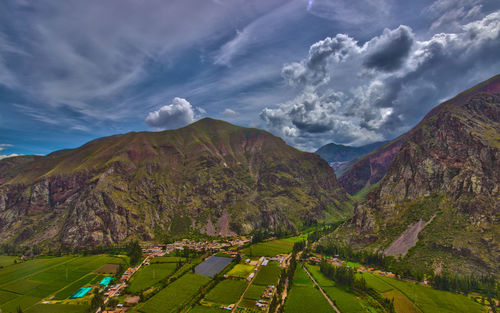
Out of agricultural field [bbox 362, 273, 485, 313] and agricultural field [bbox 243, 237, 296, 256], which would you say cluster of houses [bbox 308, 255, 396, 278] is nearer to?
agricultural field [bbox 362, 273, 485, 313]

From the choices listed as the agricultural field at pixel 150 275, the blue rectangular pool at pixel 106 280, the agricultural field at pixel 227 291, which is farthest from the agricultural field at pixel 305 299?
the blue rectangular pool at pixel 106 280

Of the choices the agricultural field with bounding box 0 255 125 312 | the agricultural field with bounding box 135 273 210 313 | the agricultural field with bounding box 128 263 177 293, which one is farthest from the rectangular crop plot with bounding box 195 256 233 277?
the agricultural field with bounding box 0 255 125 312

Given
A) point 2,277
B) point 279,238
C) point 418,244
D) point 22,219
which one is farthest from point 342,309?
point 22,219

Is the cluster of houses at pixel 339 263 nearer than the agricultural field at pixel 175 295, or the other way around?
the agricultural field at pixel 175 295

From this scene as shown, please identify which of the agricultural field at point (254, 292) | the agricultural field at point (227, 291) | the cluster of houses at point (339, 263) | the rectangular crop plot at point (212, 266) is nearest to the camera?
the agricultural field at point (227, 291)

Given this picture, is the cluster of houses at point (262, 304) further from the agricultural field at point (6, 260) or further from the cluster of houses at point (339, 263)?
the agricultural field at point (6, 260)

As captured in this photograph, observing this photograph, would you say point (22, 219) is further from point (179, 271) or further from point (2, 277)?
point (179, 271)

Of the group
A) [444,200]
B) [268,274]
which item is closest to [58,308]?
[268,274]
